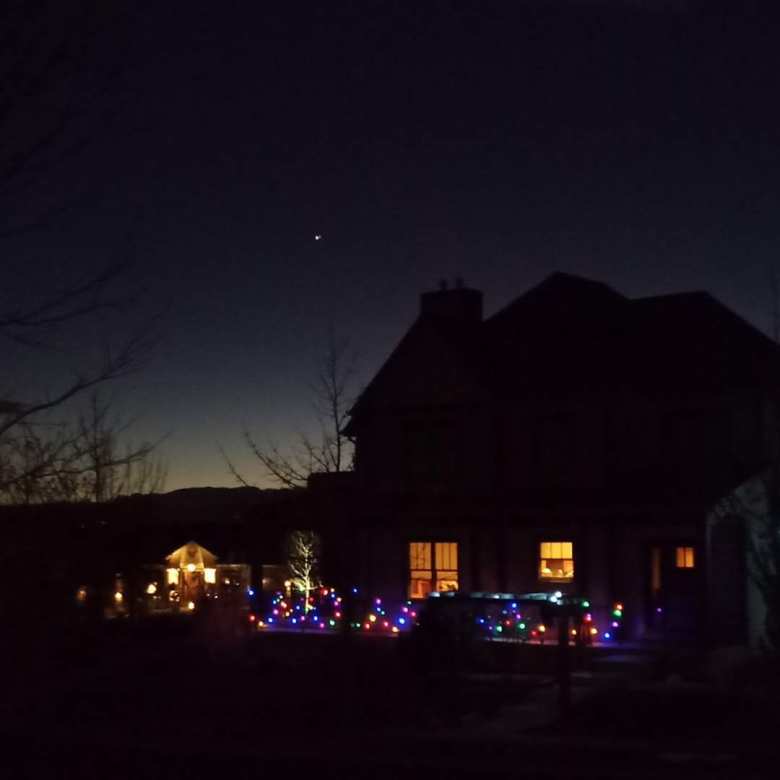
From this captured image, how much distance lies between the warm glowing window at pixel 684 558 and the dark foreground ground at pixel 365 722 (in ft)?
17.3

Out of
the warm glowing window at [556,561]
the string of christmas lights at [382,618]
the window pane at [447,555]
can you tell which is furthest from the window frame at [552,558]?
the window pane at [447,555]

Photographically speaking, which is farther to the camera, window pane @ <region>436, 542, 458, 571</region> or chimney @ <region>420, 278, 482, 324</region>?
chimney @ <region>420, 278, 482, 324</region>

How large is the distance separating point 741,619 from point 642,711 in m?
11.2

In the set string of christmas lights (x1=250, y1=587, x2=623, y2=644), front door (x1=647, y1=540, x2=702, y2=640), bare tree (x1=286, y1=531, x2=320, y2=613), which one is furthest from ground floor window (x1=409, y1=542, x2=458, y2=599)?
front door (x1=647, y1=540, x2=702, y2=640)

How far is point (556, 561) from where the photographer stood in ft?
97.1

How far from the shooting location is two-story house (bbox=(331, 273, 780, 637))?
27891 millimetres

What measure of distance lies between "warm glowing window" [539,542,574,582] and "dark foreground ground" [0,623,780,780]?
5.94 m

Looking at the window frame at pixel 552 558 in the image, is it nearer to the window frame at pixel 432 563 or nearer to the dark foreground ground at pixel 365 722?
the window frame at pixel 432 563

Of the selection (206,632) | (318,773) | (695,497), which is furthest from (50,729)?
(695,497)

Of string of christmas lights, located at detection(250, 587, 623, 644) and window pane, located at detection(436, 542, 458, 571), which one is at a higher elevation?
window pane, located at detection(436, 542, 458, 571)

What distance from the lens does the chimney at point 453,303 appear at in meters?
33.7

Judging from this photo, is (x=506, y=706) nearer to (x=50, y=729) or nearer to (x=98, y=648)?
(x=50, y=729)

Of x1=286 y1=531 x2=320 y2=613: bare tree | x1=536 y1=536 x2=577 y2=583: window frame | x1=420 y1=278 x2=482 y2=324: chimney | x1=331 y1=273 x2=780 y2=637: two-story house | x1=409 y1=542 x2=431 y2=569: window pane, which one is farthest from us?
x1=286 y1=531 x2=320 y2=613: bare tree

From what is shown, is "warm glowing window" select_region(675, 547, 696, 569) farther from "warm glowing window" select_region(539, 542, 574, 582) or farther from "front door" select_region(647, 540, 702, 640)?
"warm glowing window" select_region(539, 542, 574, 582)
